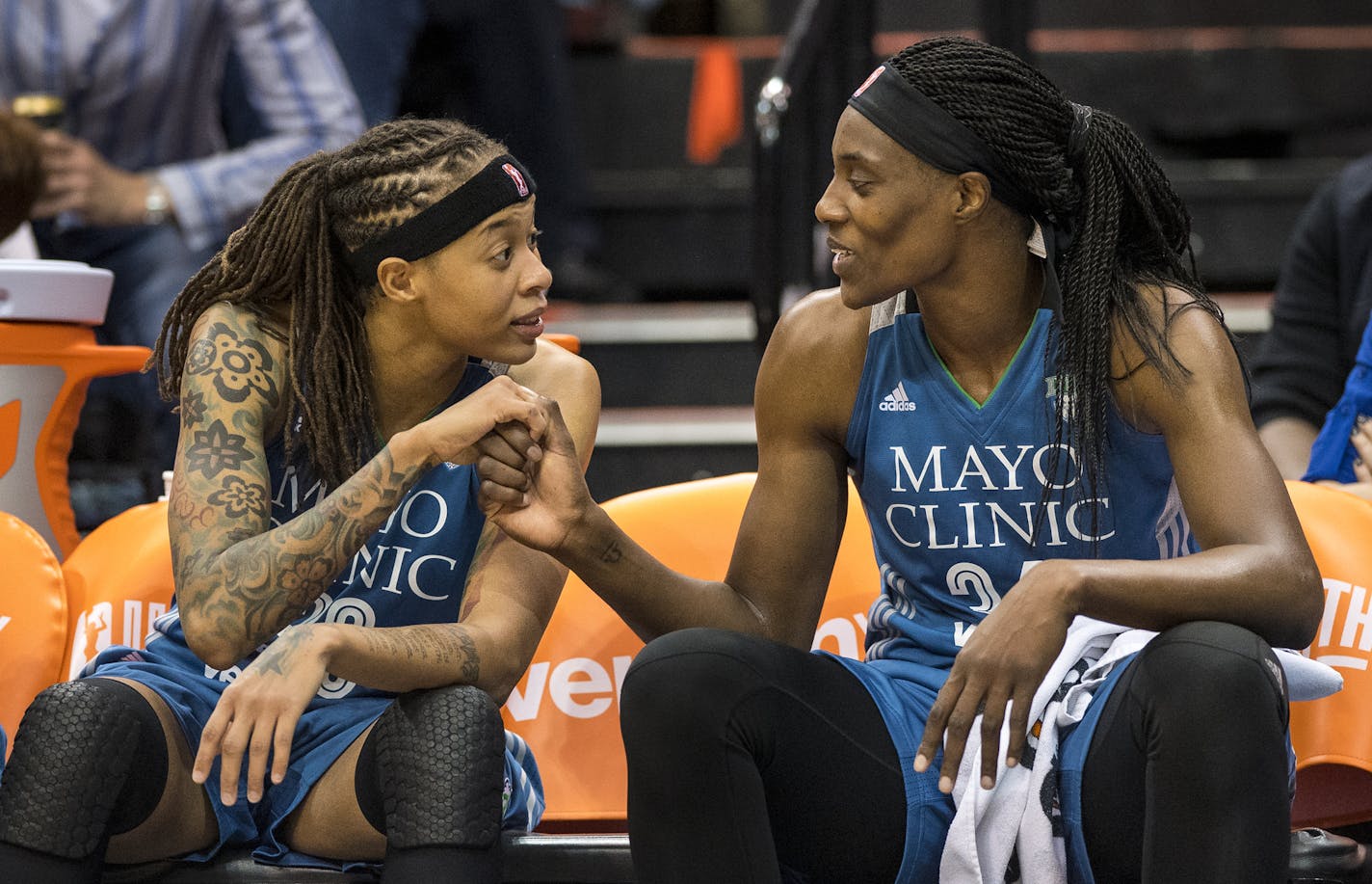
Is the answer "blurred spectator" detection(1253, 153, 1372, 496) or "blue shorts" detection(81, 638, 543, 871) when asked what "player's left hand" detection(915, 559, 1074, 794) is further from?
"blurred spectator" detection(1253, 153, 1372, 496)

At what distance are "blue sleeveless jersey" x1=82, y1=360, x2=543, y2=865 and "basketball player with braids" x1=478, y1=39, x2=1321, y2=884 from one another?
0.20 m

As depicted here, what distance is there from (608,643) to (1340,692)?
3.59ft

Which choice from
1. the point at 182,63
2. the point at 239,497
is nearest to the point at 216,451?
the point at 239,497

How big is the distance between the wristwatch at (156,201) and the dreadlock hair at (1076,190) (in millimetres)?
2004

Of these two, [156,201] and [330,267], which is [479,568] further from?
[156,201]

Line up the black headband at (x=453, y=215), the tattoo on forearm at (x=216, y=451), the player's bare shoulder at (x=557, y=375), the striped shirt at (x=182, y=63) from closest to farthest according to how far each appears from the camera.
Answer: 1. the tattoo on forearm at (x=216, y=451)
2. the black headband at (x=453, y=215)
3. the player's bare shoulder at (x=557, y=375)
4. the striped shirt at (x=182, y=63)

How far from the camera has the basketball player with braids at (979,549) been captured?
1851 mm

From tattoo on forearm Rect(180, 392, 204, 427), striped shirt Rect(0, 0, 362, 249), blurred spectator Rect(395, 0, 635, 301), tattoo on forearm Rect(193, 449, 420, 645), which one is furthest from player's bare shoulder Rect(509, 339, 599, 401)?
blurred spectator Rect(395, 0, 635, 301)

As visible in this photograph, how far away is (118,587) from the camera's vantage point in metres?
2.67

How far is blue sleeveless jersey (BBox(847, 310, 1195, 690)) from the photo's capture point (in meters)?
2.17

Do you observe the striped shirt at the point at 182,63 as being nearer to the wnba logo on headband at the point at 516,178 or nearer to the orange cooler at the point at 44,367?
the orange cooler at the point at 44,367

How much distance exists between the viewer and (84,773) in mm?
1940

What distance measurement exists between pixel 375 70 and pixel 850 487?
2182 millimetres

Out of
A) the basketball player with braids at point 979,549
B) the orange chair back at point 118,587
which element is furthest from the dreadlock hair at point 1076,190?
the orange chair back at point 118,587
